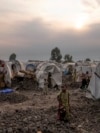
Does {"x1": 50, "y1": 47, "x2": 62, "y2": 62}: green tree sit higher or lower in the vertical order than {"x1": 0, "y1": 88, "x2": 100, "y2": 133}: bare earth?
higher

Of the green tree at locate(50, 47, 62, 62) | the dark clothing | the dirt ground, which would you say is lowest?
the dirt ground

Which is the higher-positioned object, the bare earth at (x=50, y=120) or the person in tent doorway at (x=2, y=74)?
the person in tent doorway at (x=2, y=74)

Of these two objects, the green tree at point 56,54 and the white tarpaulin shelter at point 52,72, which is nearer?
Answer: the white tarpaulin shelter at point 52,72

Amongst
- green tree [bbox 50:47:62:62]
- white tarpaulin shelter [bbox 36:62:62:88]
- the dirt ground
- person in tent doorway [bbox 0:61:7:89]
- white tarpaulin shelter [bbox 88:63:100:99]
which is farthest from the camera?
green tree [bbox 50:47:62:62]

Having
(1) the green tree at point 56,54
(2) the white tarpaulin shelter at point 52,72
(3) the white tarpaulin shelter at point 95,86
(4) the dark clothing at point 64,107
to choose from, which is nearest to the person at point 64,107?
(4) the dark clothing at point 64,107

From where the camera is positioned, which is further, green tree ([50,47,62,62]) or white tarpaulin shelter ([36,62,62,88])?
green tree ([50,47,62,62])

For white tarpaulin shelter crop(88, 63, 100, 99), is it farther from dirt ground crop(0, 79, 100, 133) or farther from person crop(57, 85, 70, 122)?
person crop(57, 85, 70, 122)

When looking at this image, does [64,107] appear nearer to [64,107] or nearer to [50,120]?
[64,107]

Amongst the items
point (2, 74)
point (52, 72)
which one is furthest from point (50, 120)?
point (52, 72)

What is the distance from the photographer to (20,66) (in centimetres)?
4422

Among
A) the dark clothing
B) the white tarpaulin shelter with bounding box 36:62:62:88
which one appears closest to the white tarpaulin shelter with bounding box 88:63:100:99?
the dark clothing

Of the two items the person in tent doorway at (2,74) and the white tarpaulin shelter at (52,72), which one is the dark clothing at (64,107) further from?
the white tarpaulin shelter at (52,72)

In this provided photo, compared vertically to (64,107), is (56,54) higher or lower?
higher

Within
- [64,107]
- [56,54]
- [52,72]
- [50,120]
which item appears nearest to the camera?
[50,120]
